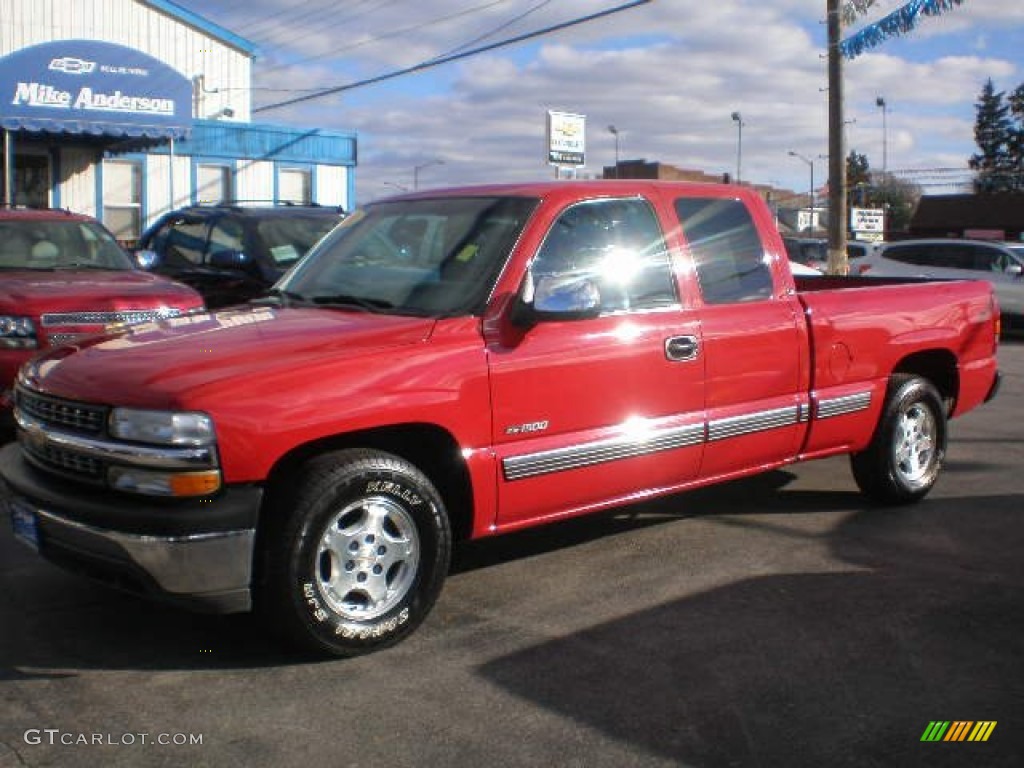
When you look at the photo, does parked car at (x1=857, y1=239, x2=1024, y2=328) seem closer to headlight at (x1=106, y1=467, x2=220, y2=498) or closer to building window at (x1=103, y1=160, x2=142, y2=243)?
building window at (x1=103, y1=160, x2=142, y2=243)

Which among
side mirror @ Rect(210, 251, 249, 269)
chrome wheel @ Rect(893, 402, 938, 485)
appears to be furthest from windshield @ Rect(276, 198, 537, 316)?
side mirror @ Rect(210, 251, 249, 269)

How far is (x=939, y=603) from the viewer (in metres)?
5.07

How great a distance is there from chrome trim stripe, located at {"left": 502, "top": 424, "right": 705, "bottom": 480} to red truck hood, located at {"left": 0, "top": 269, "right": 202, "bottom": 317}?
416cm

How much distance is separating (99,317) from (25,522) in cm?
361

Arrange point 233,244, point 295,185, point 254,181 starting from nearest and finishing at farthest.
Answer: point 233,244 < point 254,181 < point 295,185

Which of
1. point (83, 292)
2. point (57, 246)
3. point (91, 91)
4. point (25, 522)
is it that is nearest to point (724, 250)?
point (25, 522)

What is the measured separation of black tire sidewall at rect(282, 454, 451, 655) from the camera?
4203 mm

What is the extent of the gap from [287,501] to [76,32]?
1931 cm

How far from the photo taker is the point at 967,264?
19.8 m

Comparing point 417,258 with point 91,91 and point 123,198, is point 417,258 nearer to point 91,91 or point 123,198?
point 91,91

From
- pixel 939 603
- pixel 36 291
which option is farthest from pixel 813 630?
pixel 36 291

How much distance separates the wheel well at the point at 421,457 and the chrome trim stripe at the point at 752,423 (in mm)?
1405

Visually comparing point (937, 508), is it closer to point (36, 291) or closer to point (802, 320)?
point (802, 320)
